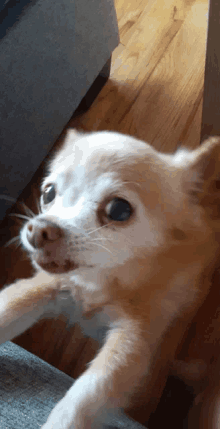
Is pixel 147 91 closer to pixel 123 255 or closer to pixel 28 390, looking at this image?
pixel 123 255

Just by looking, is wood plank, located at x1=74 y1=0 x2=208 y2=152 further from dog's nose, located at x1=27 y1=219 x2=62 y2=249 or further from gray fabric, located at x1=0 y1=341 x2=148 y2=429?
gray fabric, located at x1=0 y1=341 x2=148 y2=429

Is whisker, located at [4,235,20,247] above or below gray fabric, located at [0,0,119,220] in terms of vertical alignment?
below

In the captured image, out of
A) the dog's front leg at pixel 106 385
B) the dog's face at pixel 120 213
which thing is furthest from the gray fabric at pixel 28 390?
the dog's face at pixel 120 213

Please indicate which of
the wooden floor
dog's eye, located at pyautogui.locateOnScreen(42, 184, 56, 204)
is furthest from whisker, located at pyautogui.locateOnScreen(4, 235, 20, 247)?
dog's eye, located at pyautogui.locateOnScreen(42, 184, 56, 204)

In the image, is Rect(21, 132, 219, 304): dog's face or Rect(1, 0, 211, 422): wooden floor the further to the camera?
Rect(1, 0, 211, 422): wooden floor

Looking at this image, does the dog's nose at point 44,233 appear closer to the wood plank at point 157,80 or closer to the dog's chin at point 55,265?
the dog's chin at point 55,265

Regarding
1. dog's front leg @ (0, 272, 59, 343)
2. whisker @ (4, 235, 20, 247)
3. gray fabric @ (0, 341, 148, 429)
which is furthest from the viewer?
whisker @ (4, 235, 20, 247)

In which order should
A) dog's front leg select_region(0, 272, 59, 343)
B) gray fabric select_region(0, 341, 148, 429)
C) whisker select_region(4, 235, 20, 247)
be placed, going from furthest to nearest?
whisker select_region(4, 235, 20, 247) → dog's front leg select_region(0, 272, 59, 343) → gray fabric select_region(0, 341, 148, 429)

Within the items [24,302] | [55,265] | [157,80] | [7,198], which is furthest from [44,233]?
[157,80]
